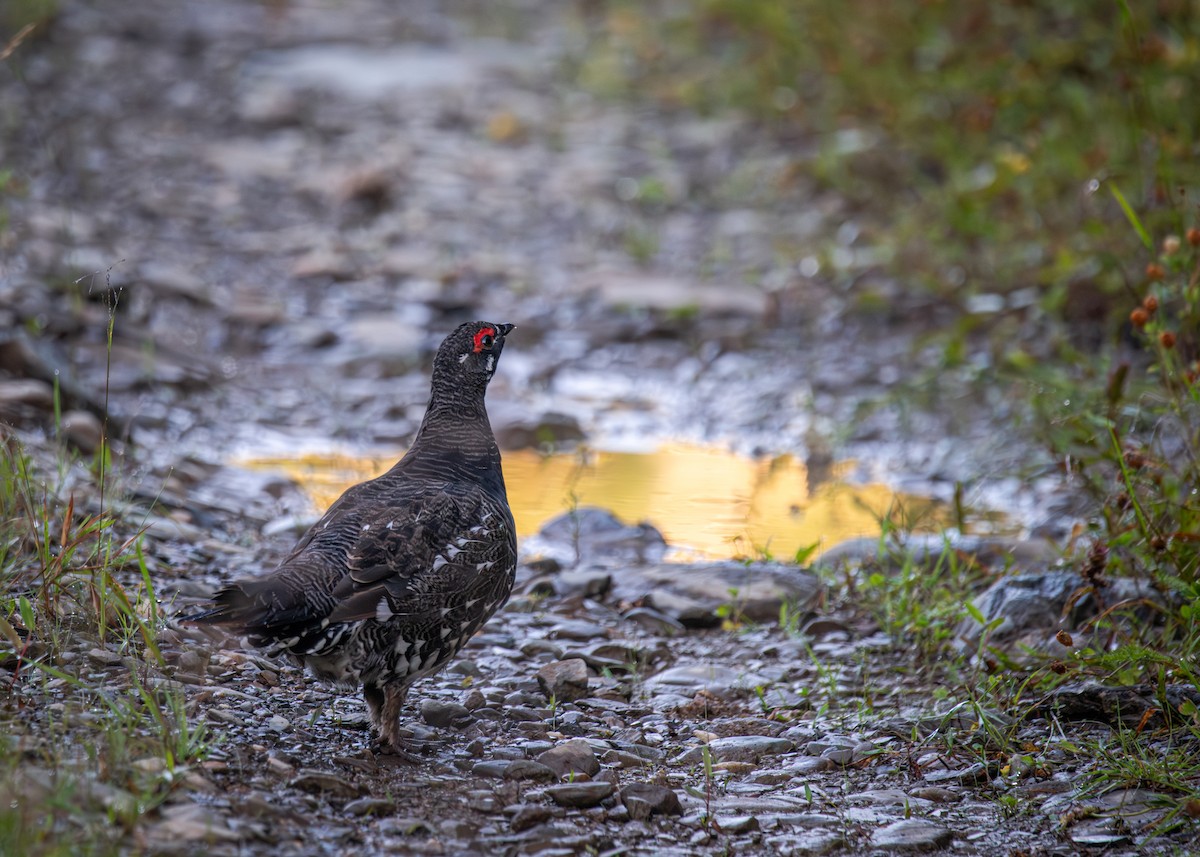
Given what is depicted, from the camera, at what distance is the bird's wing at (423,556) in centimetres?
Answer: 378

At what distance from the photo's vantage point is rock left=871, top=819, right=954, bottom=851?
11.3 ft

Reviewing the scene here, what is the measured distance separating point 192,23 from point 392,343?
29.0ft

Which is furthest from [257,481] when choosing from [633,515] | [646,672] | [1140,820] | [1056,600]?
[1140,820]

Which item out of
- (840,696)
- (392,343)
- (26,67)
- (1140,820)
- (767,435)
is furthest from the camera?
(26,67)

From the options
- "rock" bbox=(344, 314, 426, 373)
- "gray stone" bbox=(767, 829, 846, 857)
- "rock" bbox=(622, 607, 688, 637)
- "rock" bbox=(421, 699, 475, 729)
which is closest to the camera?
"gray stone" bbox=(767, 829, 846, 857)

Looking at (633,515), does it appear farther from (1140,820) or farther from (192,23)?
(192,23)

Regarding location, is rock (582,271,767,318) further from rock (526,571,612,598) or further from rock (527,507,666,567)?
rock (526,571,612,598)

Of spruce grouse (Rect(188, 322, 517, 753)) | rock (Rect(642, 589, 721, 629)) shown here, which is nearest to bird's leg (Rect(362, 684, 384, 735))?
spruce grouse (Rect(188, 322, 517, 753))

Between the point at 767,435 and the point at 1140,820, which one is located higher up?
the point at 767,435

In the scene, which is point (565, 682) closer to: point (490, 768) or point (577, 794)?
point (490, 768)

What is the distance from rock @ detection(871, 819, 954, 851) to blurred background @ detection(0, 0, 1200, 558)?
1653mm

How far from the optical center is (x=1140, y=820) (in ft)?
11.6

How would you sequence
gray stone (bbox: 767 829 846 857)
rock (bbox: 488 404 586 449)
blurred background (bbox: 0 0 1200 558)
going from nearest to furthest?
gray stone (bbox: 767 829 846 857) → blurred background (bbox: 0 0 1200 558) → rock (bbox: 488 404 586 449)

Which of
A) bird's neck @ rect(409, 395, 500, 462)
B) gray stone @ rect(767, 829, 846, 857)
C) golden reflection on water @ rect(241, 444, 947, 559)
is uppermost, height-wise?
bird's neck @ rect(409, 395, 500, 462)
